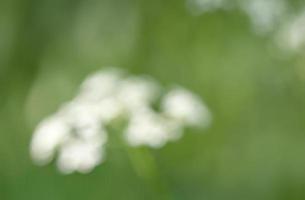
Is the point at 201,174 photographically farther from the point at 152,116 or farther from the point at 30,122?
the point at 152,116

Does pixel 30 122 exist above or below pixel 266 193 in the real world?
above

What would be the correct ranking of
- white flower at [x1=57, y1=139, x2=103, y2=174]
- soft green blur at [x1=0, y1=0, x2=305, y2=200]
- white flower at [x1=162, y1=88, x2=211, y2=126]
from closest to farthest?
white flower at [x1=57, y1=139, x2=103, y2=174] → white flower at [x1=162, y1=88, x2=211, y2=126] → soft green blur at [x1=0, y1=0, x2=305, y2=200]

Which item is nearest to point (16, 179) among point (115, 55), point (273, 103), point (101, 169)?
point (101, 169)

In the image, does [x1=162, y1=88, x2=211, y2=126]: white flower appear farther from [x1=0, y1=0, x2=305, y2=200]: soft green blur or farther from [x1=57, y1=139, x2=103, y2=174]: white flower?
[x1=0, y1=0, x2=305, y2=200]: soft green blur

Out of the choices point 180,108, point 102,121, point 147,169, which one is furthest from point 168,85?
point 102,121

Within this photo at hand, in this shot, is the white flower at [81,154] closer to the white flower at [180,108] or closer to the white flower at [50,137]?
the white flower at [50,137]

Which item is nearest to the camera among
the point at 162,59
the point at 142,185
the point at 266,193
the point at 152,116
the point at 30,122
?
the point at 152,116

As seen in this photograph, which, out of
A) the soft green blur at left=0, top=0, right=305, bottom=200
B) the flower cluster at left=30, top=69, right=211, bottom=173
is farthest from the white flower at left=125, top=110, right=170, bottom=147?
the soft green blur at left=0, top=0, right=305, bottom=200

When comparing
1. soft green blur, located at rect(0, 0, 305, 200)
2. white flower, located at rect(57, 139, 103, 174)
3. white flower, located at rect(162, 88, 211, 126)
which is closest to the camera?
white flower, located at rect(57, 139, 103, 174)
